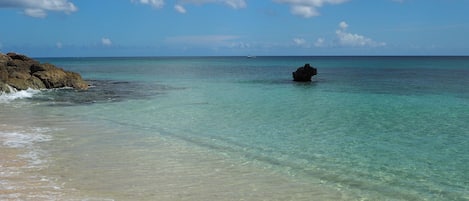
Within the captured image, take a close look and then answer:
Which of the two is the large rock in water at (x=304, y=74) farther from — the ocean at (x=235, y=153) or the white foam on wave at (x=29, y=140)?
the white foam on wave at (x=29, y=140)

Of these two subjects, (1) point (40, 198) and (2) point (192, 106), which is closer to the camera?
(1) point (40, 198)

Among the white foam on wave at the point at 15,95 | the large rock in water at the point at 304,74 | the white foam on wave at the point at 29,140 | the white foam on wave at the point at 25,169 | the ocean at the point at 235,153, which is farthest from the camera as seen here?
the large rock in water at the point at 304,74

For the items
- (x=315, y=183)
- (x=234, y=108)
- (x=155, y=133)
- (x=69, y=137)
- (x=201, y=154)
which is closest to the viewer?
(x=315, y=183)

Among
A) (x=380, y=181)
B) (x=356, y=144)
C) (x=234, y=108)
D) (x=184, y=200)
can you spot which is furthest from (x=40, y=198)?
(x=234, y=108)

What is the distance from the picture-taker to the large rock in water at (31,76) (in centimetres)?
3403

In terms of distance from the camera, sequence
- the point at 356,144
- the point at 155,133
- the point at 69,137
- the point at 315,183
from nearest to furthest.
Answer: the point at 315,183 → the point at 356,144 → the point at 69,137 → the point at 155,133

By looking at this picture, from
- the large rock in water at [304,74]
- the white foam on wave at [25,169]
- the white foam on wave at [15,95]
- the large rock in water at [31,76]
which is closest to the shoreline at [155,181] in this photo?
the white foam on wave at [25,169]

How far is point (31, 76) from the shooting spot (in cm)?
3747

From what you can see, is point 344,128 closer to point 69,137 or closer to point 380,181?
point 380,181

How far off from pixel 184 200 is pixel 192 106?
1705cm

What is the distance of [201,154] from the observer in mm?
13047

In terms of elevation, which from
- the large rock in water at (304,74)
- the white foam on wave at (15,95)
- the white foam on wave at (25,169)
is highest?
the large rock in water at (304,74)

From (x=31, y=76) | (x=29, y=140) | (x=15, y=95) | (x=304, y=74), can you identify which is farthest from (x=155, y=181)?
(x=304, y=74)

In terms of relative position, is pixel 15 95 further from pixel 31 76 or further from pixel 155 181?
pixel 155 181
